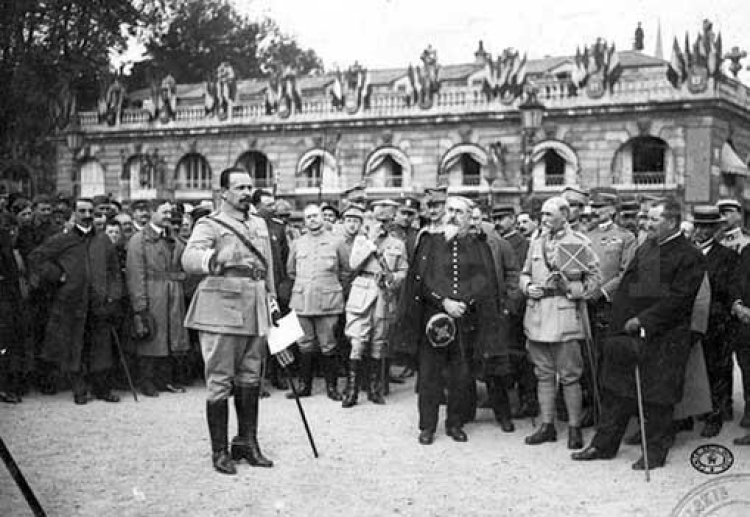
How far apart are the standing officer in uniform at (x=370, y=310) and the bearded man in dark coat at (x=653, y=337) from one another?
3173mm

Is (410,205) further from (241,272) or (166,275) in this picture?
(241,272)

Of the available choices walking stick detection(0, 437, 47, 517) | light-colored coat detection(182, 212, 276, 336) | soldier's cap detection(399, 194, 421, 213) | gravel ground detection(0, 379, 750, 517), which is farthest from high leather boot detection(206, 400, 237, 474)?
soldier's cap detection(399, 194, 421, 213)

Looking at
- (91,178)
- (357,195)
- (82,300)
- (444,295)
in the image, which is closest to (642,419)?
(444,295)

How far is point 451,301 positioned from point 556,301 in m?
0.92

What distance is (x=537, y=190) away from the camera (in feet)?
93.6

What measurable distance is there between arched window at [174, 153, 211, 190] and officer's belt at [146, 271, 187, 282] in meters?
24.8

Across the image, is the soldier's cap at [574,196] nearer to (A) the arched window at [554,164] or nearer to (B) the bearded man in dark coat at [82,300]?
(B) the bearded man in dark coat at [82,300]

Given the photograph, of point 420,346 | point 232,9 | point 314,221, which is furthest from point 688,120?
point 232,9

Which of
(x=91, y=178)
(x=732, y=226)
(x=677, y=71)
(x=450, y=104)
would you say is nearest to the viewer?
(x=732, y=226)

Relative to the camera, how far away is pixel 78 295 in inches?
376

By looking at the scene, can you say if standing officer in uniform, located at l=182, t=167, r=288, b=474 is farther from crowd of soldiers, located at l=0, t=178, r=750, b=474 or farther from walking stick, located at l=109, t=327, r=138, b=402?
walking stick, located at l=109, t=327, r=138, b=402

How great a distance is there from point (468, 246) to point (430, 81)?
22.5 meters

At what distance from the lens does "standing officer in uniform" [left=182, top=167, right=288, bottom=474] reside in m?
6.59

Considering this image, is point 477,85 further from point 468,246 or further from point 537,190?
point 468,246
